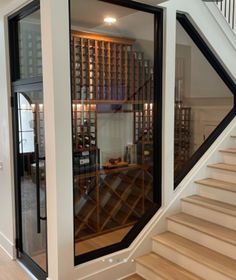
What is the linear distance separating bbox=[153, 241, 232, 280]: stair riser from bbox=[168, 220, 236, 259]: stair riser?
0.25m

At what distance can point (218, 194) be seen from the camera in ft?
10.8

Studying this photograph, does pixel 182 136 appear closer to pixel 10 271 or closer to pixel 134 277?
pixel 134 277

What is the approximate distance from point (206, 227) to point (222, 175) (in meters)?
0.82

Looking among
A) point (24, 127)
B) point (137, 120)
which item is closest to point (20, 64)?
point (24, 127)

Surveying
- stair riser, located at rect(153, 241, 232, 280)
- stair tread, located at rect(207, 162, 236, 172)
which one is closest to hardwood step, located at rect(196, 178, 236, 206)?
stair tread, located at rect(207, 162, 236, 172)

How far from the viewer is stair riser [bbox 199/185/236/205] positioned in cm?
318

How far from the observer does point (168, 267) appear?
283 centimetres

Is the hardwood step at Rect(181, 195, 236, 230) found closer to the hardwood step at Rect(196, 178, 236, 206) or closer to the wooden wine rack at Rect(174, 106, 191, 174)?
the hardwood step at Rect(196, 178, 236, 206)

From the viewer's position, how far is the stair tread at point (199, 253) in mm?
2498

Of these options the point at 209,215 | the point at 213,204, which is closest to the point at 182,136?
the point at 213,204

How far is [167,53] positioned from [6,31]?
171 centimetres

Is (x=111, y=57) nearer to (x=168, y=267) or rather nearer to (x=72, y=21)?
(x=72, y=21)

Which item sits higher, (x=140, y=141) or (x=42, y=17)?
(x=42, y=17)

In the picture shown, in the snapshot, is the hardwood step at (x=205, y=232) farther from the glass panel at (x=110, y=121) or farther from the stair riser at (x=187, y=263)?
the glass panel at (x=110, y=121)
